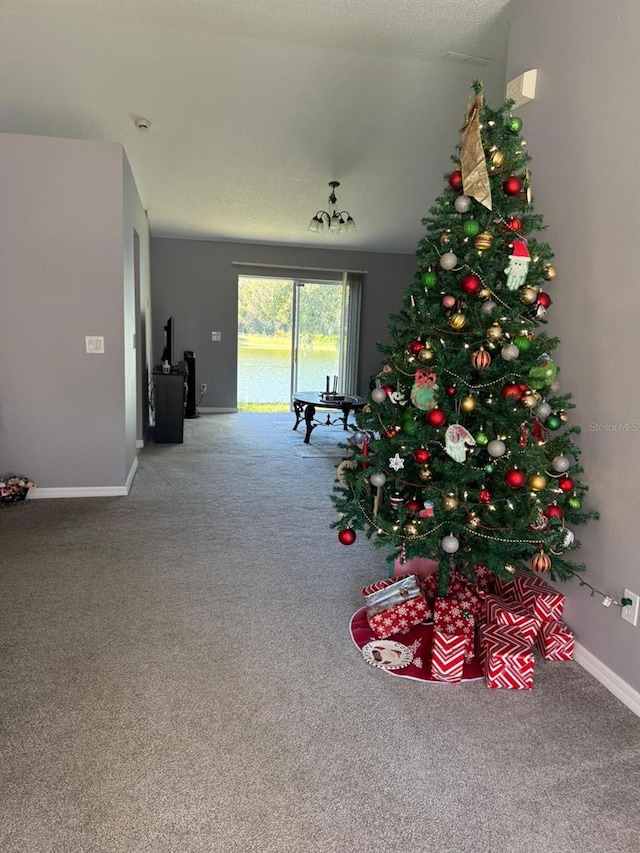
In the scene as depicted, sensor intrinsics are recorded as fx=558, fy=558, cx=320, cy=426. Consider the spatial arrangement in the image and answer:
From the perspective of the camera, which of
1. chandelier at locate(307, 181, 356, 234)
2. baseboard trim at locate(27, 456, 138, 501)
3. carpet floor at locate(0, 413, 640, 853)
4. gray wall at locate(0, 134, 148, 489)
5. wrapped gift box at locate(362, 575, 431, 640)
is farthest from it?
chandelier at locate(307, 181, 356, 234)

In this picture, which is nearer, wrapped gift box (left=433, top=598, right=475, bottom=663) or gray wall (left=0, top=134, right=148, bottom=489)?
wrapped gift box (left=433, top=598, right=475, bottom=663)

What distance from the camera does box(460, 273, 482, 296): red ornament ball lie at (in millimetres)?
2041

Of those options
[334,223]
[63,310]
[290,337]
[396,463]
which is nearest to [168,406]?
[63,310]

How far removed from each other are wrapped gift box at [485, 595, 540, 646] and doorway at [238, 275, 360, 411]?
6.19 m

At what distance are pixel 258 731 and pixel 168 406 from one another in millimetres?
4454

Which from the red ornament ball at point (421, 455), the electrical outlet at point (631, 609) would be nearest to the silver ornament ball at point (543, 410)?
the red ornament ball at point (421, 455)

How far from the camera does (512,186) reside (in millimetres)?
2096

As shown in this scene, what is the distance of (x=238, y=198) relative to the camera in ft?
20.3

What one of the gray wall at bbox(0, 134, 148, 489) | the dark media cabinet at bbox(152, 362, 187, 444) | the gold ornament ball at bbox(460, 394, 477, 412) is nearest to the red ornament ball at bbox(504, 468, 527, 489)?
the gold ornament ball at bbox(460, 394, 477, 412)

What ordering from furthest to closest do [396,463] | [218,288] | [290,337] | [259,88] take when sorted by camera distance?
[290,337] < [218,288] < [259,88] < [396,463]

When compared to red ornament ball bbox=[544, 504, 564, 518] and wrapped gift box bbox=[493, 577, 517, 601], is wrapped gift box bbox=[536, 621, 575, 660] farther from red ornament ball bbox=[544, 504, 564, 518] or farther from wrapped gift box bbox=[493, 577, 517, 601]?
red ornament ball bbox=[544, 504, 564, 518]

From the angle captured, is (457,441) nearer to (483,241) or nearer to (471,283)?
(471,283)

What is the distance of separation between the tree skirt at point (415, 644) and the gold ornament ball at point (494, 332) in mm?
1233

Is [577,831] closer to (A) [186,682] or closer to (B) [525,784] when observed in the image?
(B) [525,784]
